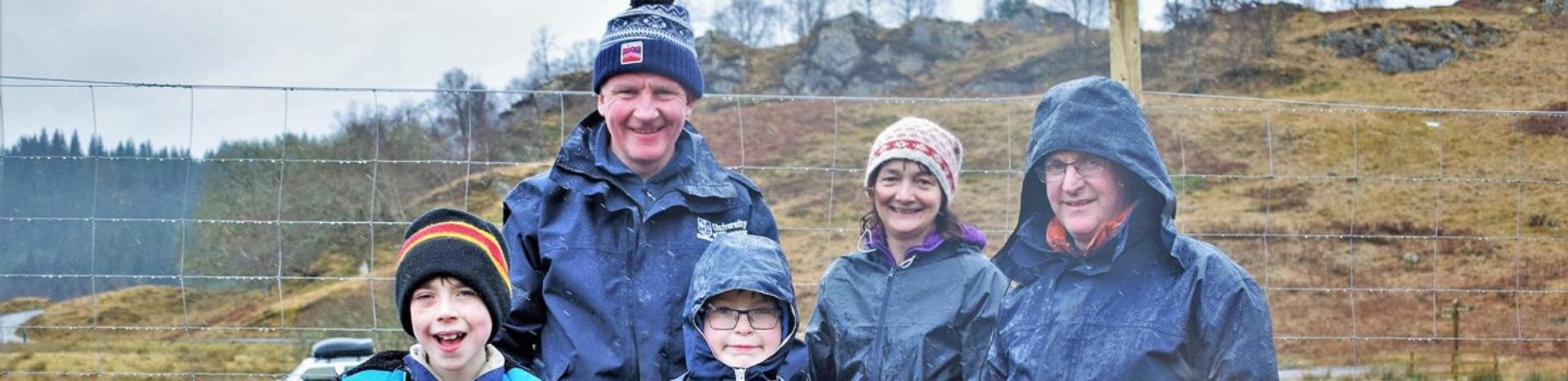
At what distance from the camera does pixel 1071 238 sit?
2924mm

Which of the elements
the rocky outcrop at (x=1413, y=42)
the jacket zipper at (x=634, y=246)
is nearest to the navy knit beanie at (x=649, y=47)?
the jacket zipper at (x=634, y=246)

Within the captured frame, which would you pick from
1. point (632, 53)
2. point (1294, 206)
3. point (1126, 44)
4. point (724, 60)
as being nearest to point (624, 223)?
point (632, 53)

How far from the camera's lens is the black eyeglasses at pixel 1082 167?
9.23 feet

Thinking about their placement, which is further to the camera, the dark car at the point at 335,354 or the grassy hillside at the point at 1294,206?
the grassy hillside at the point at 1294,206

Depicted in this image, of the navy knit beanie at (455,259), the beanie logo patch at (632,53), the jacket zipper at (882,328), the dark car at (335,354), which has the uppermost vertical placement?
the beanie logo patch at (632,53)

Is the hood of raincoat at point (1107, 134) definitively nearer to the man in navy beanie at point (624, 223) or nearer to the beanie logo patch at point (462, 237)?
the man in navy beanie at point (624, 223)

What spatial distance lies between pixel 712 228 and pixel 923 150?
0.58 meters

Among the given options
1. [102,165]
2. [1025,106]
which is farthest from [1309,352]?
[1025,106]

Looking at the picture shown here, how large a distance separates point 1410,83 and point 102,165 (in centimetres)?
4329

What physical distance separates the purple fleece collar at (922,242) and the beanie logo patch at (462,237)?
3.50 feet

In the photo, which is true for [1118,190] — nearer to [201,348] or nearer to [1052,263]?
[1052,263]

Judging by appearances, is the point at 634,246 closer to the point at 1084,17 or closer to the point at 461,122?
the point at 461,122

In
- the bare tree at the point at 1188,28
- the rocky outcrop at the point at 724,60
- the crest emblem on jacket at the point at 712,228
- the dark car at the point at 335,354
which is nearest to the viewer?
the crest emblem on jacket at the point at 712,228

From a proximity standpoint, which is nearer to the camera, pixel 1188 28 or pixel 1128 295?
pixel 1128 295
